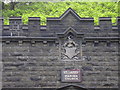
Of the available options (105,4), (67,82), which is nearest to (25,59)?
(67,82)

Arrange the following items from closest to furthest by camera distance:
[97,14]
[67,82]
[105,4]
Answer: [67,82], [97,14], [105,4]

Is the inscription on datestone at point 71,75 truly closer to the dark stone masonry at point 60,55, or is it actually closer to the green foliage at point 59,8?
the dark stone masonry at point 60,55

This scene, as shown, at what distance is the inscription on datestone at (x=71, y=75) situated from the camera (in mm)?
14250

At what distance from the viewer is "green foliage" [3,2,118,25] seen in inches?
1092

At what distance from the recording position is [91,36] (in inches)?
579

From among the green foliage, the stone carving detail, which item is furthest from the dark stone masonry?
the green foliage

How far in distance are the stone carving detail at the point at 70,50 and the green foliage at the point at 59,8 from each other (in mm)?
12675

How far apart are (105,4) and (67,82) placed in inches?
746

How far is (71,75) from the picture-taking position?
47.0 ft

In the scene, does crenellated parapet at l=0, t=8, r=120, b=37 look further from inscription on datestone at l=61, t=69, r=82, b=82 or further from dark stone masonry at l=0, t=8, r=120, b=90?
inscription on datestone at l=61, t=69, r=82, b=82

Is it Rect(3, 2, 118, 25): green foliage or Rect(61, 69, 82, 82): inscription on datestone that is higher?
Rect(3, 2, 118, 25): green foliage

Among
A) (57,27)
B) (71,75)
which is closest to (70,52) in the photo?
(71,75)

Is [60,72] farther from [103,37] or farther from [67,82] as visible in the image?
[103,37]

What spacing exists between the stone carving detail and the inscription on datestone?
0.73 meters
